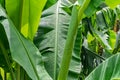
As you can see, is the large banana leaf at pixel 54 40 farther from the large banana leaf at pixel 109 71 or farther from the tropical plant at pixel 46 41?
the large banana leaf at pixel 109 71

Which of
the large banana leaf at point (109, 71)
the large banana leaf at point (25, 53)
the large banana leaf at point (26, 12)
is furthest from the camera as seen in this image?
the large banana leaf at point (26, 12)

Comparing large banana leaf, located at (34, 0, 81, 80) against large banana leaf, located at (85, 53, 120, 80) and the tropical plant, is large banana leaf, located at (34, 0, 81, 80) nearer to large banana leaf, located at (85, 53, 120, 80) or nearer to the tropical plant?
the tropical plant

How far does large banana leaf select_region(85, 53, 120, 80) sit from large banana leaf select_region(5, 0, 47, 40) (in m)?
0.39

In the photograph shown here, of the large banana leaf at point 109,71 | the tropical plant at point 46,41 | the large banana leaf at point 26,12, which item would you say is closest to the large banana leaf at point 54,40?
the tropical plant at point 46,41

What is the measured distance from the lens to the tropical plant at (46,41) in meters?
Result: 1.04

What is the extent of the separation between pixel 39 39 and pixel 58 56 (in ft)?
0.45

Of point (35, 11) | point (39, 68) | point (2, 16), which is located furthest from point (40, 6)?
point (39, 68)

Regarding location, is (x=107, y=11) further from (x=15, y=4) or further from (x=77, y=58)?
(x=15, y=4)

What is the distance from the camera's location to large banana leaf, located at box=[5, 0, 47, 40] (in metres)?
1.29

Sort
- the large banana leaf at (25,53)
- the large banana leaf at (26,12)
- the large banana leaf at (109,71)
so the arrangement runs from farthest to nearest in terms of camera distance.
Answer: the large banana leaf at (26,12) → the large banana leaf at (25,53) → the large banana leaf at (109,71)

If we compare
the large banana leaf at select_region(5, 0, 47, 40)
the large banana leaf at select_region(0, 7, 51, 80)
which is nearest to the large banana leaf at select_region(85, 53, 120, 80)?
the large banana leaf at select_region(0, 7, 51, 80)

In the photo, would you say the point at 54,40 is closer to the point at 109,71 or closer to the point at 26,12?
the point at 26,12

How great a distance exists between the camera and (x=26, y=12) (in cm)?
132

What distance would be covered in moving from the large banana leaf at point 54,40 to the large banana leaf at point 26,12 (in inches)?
4.1
